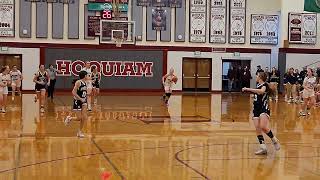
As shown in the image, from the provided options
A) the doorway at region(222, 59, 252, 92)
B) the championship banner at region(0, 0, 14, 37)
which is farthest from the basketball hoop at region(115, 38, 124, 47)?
the doorway at region(222, 59, 252, 92)

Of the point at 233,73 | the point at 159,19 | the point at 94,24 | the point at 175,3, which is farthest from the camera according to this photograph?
the point at 233,73

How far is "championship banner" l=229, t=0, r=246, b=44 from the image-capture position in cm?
3859

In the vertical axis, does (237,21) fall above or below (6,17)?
above

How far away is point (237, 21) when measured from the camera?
127 feet

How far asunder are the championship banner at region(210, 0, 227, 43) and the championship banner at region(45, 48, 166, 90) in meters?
4.47

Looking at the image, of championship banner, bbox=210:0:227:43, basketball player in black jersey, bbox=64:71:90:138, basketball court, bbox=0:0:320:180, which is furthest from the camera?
championship banner, bbox=210:0:227:43

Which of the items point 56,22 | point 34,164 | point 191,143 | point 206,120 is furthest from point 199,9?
point 34,164

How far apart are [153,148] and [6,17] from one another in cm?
2606

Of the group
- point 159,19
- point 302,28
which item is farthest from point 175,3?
point 302,28

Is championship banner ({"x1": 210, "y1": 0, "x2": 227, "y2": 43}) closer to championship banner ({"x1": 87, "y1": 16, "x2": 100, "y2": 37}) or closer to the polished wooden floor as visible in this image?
championship banner ({"x1": 87, "y1": 16, "x2": 100, "y2": 37})

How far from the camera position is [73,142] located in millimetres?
12594

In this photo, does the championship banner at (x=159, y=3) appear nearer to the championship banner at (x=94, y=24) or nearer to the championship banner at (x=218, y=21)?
the championship banner at (x=218, y=21)

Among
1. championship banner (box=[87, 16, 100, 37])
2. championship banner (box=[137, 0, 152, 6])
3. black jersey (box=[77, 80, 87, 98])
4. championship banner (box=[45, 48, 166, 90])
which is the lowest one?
black jersey (box=[77, 80, 87, 98])

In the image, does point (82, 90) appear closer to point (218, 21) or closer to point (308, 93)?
point (308, 93)
